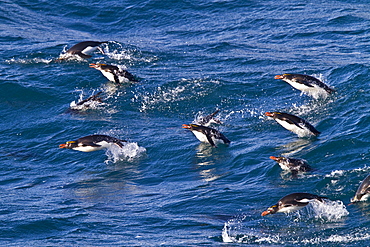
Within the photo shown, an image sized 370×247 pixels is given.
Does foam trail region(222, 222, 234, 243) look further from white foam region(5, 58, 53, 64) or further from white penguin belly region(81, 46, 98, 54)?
white foam region(5, 58, 53, 64)

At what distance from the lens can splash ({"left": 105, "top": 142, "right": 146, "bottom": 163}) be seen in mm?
15367

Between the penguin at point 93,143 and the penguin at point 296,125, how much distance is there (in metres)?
4.10

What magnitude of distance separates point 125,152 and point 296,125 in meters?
4.35

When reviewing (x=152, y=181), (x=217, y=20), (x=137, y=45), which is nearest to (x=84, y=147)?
(x=152, y=181)

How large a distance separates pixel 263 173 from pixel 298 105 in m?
4.67

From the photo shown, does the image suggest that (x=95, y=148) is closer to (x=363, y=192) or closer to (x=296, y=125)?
(x=296, y=125)

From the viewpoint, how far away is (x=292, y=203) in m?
10.8

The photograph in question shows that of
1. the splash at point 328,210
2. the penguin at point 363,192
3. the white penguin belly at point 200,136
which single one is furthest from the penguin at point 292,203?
the white penguin belly at point 200,136

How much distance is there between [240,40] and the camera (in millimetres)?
25047

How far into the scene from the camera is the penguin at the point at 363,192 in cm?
1094

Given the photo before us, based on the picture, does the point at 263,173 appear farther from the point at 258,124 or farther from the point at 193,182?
the point at 258,124

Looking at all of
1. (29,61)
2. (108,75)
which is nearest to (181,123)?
(108,75)

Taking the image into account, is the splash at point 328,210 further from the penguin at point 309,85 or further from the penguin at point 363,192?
the penguin at point 309,85

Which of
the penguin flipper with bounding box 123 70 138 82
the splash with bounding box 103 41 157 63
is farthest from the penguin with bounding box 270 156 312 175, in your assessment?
the splash with bounding box 103 41 157 63
